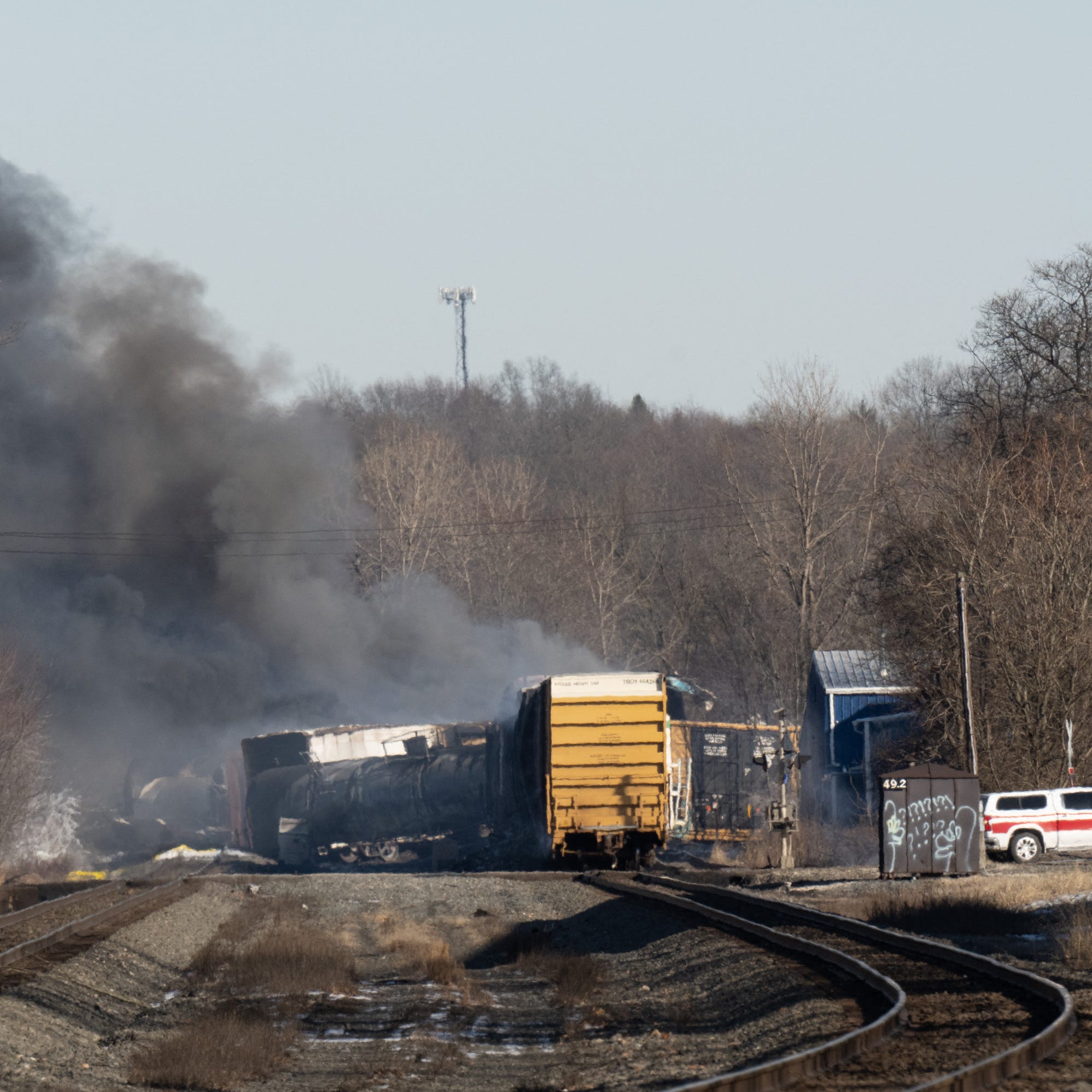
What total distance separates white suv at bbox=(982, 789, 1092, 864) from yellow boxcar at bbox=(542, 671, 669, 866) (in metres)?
6.16

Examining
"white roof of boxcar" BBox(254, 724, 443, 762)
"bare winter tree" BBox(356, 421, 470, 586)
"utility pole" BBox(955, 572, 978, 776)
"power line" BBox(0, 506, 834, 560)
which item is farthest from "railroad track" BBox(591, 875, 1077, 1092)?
"bare winter tree" BBox(356, 421, 470, 586)

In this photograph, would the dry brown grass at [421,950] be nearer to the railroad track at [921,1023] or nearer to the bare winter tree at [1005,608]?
the railroad track at [921,1023]

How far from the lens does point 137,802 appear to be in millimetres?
54031

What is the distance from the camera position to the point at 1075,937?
12609mm

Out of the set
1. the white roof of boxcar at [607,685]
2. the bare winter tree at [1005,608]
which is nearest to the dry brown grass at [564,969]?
the white roof of boxcar at [607,685]

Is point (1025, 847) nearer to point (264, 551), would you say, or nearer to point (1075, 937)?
point (1075, 937)

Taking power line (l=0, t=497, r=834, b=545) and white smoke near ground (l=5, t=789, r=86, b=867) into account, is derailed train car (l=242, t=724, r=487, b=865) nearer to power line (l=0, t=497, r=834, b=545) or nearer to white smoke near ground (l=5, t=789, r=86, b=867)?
white smoke near ground (l=5, t=789, r=86, b=867)

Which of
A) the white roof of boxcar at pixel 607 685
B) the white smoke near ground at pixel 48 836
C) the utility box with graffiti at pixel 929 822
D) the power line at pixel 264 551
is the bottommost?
the white smoke near ground at pixel 48 836

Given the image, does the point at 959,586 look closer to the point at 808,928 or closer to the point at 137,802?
the point at 808,928

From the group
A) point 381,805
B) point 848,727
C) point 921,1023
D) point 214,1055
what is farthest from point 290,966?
point 848,727

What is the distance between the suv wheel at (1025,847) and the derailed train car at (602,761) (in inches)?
254

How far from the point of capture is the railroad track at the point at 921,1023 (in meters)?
7.50

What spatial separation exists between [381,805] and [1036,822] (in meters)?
15.2

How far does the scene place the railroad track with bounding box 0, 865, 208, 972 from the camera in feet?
46.9
